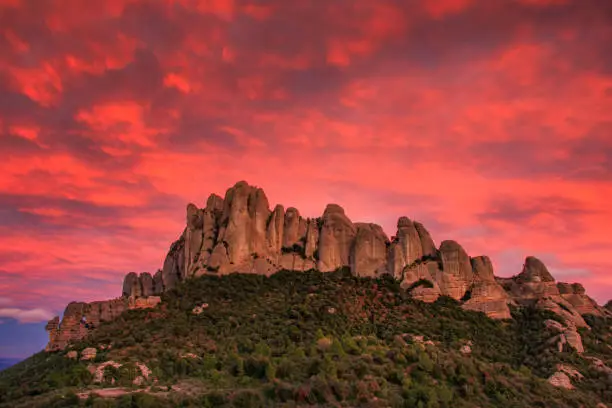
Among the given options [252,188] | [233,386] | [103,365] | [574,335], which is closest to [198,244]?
[252,188]

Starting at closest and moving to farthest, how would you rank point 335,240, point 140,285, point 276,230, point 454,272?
point 454,272
point 276,230
point 335,240
point 140,285

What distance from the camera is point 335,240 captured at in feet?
346

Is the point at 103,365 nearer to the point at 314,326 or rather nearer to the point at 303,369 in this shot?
the point at 303,369

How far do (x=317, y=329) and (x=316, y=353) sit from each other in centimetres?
1145

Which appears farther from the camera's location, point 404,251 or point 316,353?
point 404,251

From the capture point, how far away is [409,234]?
104 metres

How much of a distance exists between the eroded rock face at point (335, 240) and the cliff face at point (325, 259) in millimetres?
193

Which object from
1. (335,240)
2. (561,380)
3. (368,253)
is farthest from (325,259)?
(561,380)

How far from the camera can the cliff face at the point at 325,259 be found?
97.6m

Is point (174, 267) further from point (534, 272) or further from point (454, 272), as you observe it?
point (534, 272)

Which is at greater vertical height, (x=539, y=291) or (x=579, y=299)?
(x=539, y=291)

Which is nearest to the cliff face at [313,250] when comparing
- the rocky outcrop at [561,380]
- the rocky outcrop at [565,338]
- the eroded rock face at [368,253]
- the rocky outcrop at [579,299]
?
the eroded rock face at [368,253]

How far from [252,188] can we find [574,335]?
62174 mm

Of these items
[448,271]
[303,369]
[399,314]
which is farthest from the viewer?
[448,271]
